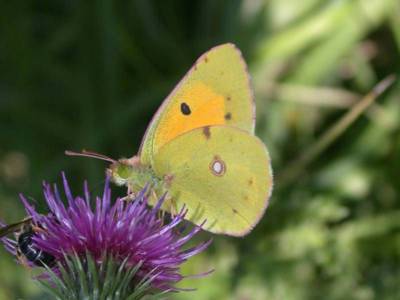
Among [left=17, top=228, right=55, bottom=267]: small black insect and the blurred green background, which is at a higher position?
the blurred green background

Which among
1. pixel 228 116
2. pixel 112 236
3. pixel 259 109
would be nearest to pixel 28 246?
pixel 112 236

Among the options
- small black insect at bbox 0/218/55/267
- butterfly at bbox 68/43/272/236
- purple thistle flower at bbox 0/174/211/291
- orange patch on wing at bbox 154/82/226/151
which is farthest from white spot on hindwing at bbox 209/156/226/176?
small black insect at bbox 0/218/55/267

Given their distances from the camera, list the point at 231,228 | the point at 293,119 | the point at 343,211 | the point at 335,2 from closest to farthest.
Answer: the point at 231,228
the point at 343,211
the point at 335,2
the point at 293,119

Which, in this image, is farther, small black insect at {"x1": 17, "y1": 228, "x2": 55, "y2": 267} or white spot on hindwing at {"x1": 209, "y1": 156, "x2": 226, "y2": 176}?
white spot on hindwing at {"x1": 209, "y1": 156, "x2": 226, "y2": 176}

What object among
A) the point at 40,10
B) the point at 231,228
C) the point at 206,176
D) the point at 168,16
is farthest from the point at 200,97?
the point at 40,10

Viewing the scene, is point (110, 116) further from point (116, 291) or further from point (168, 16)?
point (116, 291)

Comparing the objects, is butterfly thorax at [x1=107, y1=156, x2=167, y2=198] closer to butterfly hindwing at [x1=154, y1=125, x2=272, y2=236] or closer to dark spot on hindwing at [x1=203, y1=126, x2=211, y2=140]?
butterfly hindwing at [x1=154, y1=125, x2=272, y2=236]

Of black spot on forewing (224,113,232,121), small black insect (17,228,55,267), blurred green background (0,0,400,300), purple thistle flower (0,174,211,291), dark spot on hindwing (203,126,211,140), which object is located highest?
blurred green background (0,0,400,300)
